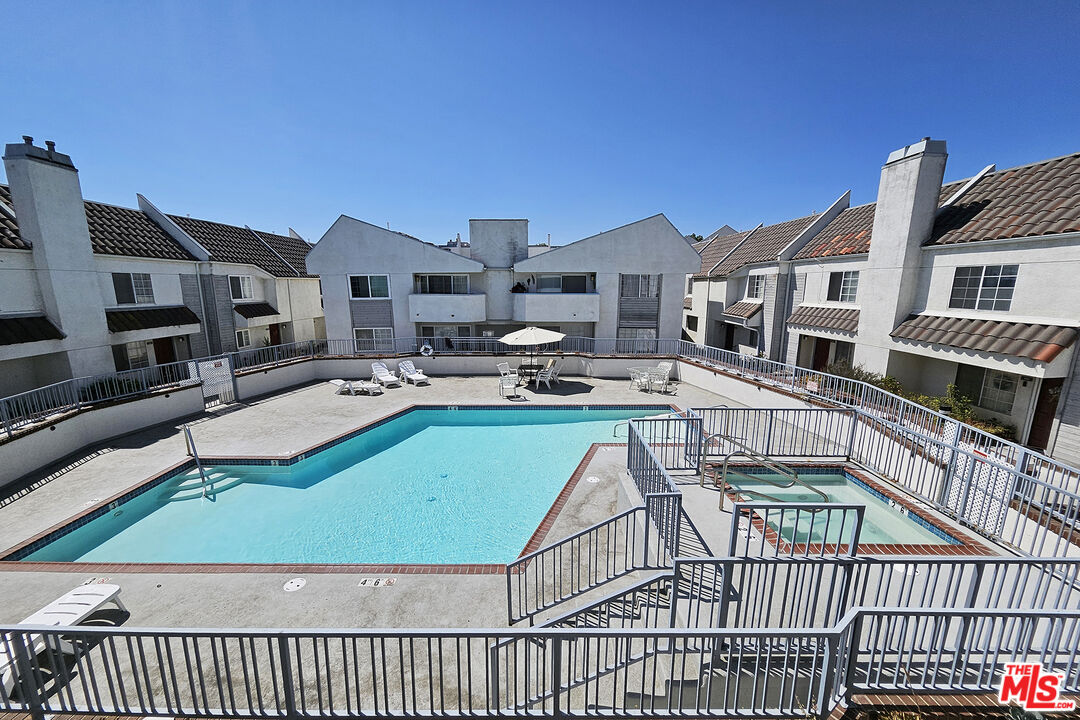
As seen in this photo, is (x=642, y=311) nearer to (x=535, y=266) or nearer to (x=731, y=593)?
(x=535, y=266)

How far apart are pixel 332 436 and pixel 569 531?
8.77m

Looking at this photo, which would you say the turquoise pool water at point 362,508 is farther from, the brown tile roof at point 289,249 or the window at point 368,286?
the brown tile roof at point 289,249

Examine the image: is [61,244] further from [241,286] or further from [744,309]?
[744,309]

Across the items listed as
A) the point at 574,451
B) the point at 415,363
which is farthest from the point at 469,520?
the point at 415,363

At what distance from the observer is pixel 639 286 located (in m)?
22.8

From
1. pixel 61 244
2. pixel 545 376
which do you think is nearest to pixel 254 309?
pixel 61 244

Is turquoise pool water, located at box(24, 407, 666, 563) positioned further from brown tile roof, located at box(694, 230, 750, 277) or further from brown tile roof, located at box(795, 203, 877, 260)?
brown tile roof, located at box(694, 230, 750, 277)

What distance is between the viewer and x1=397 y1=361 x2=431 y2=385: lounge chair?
18953 mm

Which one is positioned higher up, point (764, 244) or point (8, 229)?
point (764, 244)

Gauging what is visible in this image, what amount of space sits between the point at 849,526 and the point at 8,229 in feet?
84.9

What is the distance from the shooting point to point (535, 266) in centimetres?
2264

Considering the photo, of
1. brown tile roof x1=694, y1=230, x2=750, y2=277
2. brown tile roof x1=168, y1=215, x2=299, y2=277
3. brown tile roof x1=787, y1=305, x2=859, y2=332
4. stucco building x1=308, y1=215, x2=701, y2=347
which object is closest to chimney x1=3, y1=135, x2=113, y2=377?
brown tile roof x1=168, y1=215, x2=299, y2=277

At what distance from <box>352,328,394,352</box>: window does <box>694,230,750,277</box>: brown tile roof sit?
2152 cm

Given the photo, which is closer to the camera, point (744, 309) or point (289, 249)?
point (744, 309)
